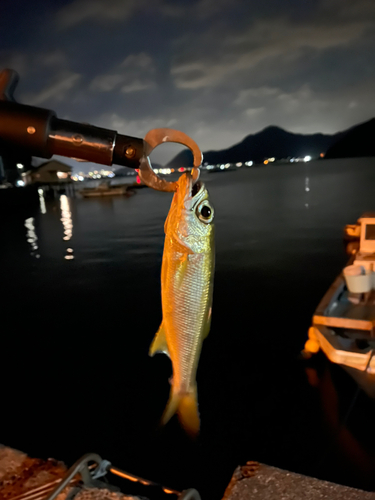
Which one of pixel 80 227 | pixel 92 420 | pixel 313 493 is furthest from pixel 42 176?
pixel 313 493

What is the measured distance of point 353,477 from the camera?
20.1ft

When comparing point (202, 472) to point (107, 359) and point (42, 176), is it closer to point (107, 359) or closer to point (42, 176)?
point (107, 359)

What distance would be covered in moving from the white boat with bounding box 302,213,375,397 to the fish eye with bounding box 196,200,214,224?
6.42 meters

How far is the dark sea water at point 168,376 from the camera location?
6.70 meters

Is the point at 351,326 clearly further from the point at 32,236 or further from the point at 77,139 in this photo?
the point at 32,236

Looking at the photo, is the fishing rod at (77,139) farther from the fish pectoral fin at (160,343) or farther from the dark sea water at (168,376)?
the dark sea water at (168,376)

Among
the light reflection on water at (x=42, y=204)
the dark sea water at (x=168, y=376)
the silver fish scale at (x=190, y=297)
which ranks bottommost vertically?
the dark sea water at (x=168, y=376)

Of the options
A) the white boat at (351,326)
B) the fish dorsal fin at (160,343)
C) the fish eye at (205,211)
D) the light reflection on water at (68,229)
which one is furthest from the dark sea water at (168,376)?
the fish eye at (205,211)

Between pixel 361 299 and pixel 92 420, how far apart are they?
6.95m

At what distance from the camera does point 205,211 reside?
190 cm

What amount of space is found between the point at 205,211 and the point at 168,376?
7.92m

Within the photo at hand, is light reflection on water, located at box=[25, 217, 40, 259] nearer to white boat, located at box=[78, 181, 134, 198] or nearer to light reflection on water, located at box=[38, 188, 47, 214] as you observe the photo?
light reflection on water, located at box=[38, 188, 47, 214]

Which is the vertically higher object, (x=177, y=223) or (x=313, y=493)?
(x=177, y=223)

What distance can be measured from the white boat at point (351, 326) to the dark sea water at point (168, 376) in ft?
2.81
